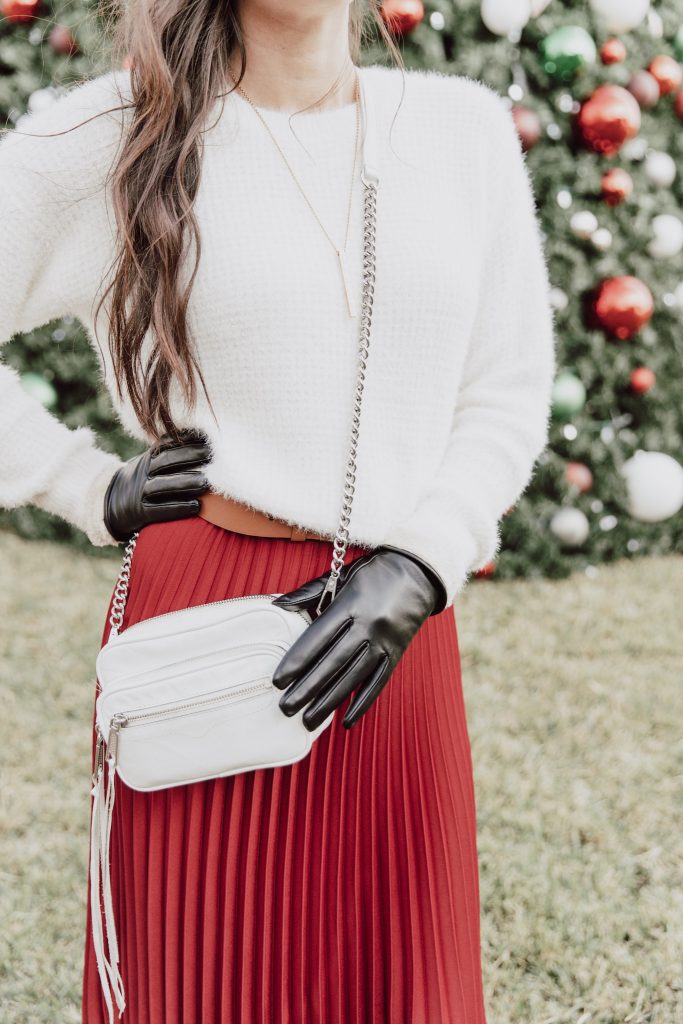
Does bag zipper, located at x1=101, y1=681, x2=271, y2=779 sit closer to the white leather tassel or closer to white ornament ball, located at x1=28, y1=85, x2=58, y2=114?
the white leather tassel

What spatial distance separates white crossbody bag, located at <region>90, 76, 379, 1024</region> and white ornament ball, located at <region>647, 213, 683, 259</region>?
11.9 feet

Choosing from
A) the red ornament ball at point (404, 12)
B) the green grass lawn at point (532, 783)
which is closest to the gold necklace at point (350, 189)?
the green grass lawn at point (532, 783)

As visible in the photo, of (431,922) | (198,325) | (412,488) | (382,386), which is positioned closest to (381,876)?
(431,922)

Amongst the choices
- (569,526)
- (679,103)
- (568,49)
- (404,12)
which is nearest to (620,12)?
(568,49)

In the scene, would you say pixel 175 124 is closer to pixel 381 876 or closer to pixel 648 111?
pixel 381 876

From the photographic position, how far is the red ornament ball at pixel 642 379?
173 inches

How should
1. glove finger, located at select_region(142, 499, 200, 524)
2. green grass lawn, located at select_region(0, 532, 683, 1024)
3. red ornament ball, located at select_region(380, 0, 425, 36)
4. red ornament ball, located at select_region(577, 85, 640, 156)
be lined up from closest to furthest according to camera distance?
1. glove finger, located at select_region(142, 499, 200, 524)
2. green grass lawn, located at select_region(0, 532, 683, 1024)
3. red ornament ball, located at select_region(380, 0, 425, 36)
4. red ornament ball, located at select_region(577, 85, 640, 156)

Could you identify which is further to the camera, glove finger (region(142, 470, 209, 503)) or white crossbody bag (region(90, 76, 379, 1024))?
glove finger (region(142, 470, 209, 503))

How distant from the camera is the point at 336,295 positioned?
1.26 meters

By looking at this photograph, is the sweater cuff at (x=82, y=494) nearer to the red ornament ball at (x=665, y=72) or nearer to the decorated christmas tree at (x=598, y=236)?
the decorated christmas tree at (x=598, y=236)

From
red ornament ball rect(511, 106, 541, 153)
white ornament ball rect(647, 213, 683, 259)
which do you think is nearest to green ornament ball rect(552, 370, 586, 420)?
white ornament ball rect(647, 213, 683, 259)

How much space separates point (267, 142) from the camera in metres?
1.34

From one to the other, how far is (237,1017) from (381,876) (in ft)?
0.89

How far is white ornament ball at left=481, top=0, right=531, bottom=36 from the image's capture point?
3873 mm
